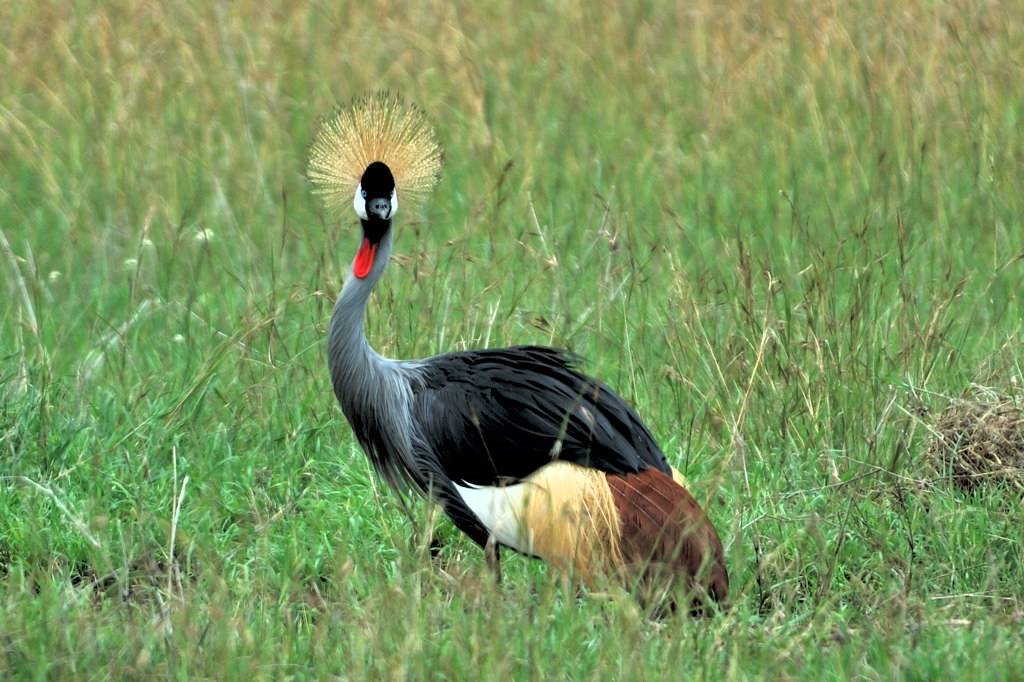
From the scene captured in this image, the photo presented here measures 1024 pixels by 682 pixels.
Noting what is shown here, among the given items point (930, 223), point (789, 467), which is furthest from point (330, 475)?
point (930, 223)

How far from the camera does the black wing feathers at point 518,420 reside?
340 cm

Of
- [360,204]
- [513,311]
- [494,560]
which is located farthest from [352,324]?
[513,311]

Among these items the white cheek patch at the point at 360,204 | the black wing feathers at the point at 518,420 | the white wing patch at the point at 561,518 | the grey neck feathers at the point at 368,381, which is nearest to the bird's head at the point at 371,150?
the white cheek patch at the point at 360,204

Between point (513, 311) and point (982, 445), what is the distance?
1554 millimetres

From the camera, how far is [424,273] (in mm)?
5070

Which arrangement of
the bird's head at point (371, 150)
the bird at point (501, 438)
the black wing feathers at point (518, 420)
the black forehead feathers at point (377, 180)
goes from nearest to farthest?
the bird at point (501, 438) < the black wing feathers at point (518, 420) < the black forehead feathers at point (377, 180) < the bird's head at point (371, 150)

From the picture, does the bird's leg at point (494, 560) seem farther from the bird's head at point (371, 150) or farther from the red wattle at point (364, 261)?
the bird's head at point (371, 150)

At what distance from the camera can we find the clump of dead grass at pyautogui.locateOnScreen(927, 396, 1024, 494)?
3885mm

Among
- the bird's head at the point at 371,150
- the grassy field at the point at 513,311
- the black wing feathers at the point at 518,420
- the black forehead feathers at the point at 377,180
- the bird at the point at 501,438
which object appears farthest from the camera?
the bird's head at the point at 371,150

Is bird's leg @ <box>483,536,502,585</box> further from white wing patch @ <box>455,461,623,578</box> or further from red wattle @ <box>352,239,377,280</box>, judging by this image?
red wattle @ <box>352,239,377,280</box>

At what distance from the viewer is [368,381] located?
11.9ft

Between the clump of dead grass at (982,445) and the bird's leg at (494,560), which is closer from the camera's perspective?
the bird's leg at (494,560)

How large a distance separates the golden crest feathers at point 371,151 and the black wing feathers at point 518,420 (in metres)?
0.54

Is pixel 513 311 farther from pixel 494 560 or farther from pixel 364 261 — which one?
pixel 494 560
